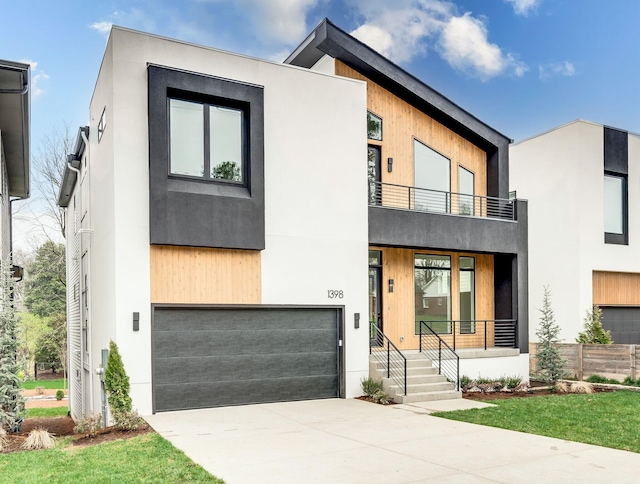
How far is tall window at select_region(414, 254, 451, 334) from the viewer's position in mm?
15633

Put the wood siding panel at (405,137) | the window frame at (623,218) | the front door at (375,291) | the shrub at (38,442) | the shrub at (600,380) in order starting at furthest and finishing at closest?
the window frame at (623,218), the wood siding panel at (405,137), the shrub at (600,380), the front door at (375,291), the shrub at (38,442)

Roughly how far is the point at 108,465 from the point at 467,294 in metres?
11.8

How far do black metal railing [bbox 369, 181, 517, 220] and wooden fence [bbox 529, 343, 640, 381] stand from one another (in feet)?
13.6

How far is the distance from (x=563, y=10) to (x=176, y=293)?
22.0 meters

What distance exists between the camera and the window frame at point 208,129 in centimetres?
1107

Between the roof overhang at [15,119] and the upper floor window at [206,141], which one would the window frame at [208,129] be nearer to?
the upper floor window at [206,141]

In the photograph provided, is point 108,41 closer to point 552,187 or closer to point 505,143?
point 505,143

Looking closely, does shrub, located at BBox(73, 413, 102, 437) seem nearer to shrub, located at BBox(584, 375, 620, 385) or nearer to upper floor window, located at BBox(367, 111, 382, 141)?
upper floor window, located at BBox(367, 111, 382, 141)

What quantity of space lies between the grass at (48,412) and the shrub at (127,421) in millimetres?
9591

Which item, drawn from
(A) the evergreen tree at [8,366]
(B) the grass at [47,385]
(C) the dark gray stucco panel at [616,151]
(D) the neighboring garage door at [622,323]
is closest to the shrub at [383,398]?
(A) the evergreen tree at [8,366]

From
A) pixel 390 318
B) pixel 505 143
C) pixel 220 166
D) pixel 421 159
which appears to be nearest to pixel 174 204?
pixel 220 166

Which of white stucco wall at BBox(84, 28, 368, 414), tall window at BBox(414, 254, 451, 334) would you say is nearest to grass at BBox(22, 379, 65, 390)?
white stucco wall at BBox(84, 28, 368, 414)

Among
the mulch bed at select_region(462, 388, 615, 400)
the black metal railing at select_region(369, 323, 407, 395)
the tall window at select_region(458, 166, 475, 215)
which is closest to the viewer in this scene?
the black metal railing at select_region(369, 323, 407, 395)

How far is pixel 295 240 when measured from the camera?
40.0 feet
